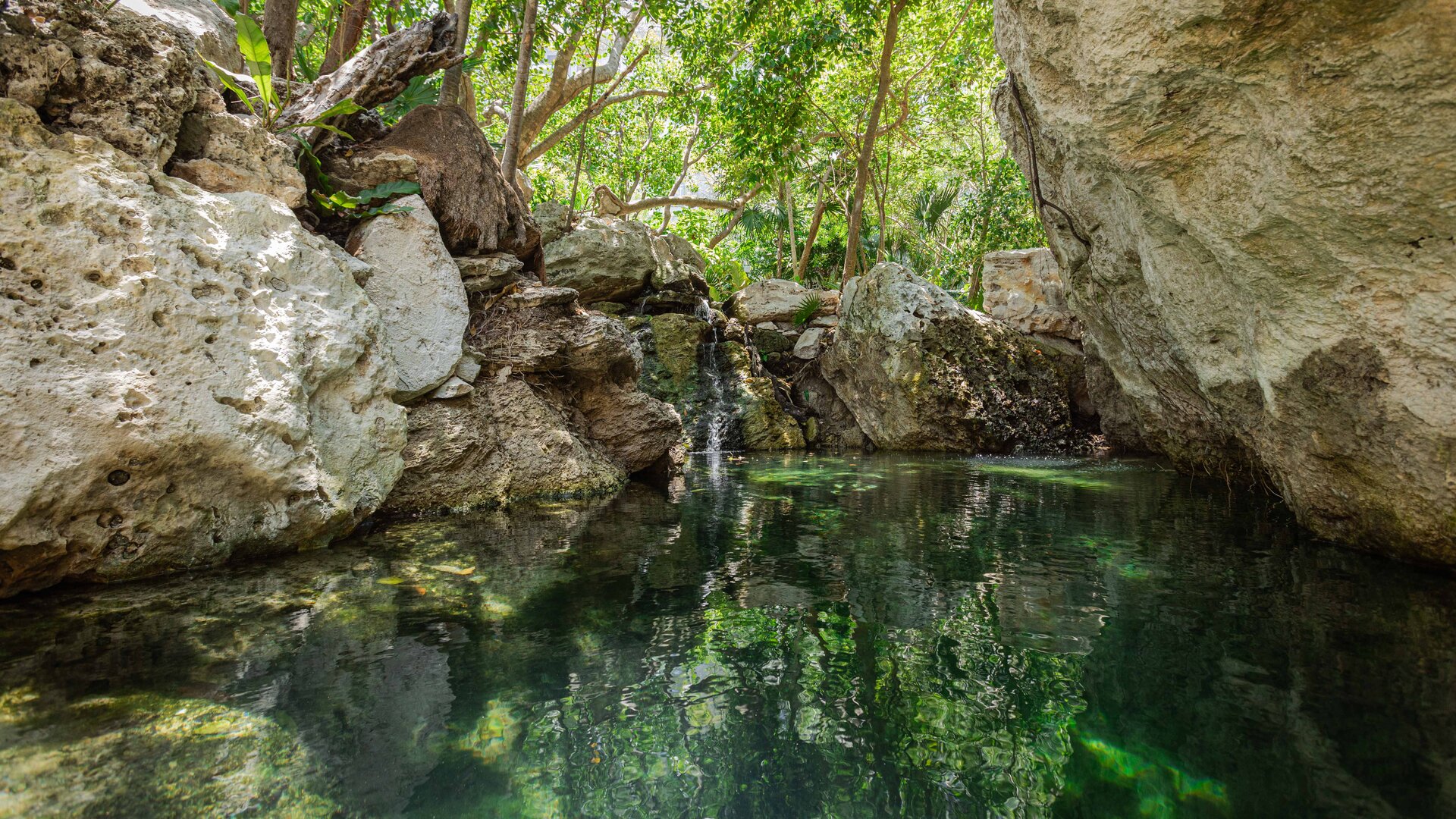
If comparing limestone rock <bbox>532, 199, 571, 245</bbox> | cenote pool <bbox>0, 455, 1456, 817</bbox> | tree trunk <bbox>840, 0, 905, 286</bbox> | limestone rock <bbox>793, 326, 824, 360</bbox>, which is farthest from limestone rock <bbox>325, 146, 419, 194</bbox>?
limestone rock <bbox>793, 326, 824, 360</bbox>

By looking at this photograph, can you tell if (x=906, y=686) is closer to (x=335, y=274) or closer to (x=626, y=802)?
(x=626, y=802)

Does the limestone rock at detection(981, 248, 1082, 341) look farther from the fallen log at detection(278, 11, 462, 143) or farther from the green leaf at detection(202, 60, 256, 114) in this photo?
Result: the green leaf at detection(202, 60, 256, 114)

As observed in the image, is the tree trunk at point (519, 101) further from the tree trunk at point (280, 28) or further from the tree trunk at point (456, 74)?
the tree trunk at point (280, 28)

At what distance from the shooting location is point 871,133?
13.0 m

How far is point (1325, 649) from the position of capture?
2549mm

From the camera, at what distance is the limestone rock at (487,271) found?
6594mm

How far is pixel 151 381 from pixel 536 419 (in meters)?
3.09

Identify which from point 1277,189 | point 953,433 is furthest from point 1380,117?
point 953,433

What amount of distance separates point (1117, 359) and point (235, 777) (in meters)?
7.39

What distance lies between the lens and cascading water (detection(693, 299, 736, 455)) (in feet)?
41.1

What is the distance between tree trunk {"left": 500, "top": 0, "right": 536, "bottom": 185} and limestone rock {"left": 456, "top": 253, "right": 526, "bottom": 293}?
216 cm

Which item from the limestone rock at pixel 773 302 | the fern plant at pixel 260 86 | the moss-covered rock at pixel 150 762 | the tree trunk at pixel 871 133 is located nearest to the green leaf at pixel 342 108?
the fern plant at pixel 260 86

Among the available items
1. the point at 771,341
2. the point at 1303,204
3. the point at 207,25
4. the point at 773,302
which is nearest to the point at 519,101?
the point at 207,25

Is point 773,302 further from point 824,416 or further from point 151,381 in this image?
point 151,381
